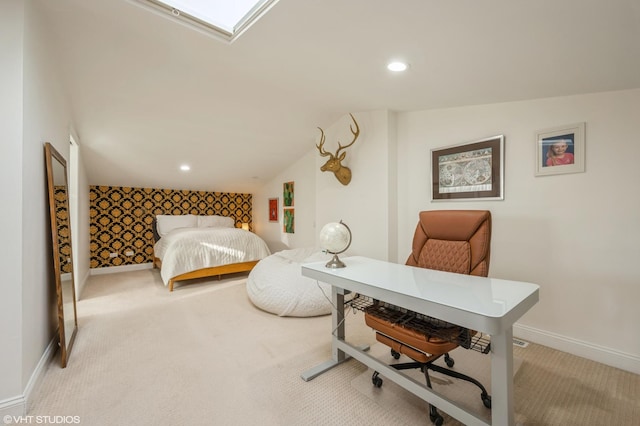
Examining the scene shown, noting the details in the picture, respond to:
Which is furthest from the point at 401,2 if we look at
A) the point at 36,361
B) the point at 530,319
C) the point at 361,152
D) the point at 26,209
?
the point at 36,361

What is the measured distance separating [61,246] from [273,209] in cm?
402

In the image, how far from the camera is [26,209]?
64.1 inches

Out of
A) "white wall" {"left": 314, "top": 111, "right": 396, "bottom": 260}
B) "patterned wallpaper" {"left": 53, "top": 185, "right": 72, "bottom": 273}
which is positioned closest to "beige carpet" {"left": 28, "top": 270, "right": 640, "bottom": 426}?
"patterned wallpaper" {"left": 53, "top": 185, "right": 72, "bottom": 273}

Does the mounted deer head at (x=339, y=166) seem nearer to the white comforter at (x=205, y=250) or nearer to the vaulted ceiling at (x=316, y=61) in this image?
the vaulted ceiling at (x=316, y=61)

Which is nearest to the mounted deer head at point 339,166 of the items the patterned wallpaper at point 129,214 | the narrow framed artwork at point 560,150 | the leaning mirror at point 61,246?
the narrow framed artwork at point 560,150

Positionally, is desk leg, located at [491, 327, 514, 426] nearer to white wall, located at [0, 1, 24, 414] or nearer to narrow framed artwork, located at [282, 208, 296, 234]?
white wall, located at [0, 1, 24, 414]

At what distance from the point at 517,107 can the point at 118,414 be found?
367cm

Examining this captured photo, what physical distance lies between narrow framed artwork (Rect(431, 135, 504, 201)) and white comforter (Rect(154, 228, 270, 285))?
3.00 metres

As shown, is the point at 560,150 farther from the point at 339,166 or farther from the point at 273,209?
the point at 273,209

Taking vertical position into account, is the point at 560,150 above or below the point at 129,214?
above

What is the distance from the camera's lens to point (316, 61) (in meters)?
2.31

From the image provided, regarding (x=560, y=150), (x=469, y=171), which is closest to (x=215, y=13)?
(x=469, y=171)

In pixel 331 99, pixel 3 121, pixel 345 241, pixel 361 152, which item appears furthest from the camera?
pixel 361 152

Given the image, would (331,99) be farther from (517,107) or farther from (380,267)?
(380,267)
